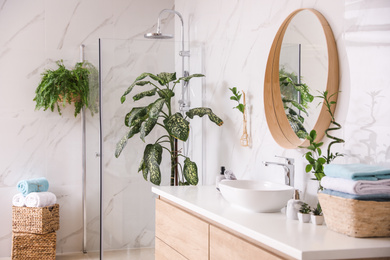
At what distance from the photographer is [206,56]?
3756 millimetres

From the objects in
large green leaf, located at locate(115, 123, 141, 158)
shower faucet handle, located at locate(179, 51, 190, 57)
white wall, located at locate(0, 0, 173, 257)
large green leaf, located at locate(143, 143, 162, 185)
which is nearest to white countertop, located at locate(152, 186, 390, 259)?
large green leaf, located at locate(143, 143, 162, 185)

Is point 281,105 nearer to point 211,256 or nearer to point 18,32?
point 211,256

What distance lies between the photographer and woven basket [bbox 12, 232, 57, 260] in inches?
160

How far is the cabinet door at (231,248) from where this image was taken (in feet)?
5.87

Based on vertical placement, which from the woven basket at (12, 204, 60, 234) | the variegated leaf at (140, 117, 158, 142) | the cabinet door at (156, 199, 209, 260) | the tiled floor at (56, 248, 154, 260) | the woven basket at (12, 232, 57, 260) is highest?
the variegated leaf at (140, 117, 158, 142)

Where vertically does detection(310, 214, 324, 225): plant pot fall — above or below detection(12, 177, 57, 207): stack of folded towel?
above

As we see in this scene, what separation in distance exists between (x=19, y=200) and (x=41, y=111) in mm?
817

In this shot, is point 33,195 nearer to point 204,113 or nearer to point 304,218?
point 204,113

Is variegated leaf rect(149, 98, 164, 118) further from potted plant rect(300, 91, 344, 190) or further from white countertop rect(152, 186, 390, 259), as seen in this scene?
potted plant rect(300, 91, 344, 190)

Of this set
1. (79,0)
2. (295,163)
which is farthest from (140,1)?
(295,163)

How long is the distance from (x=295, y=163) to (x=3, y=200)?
2.83 metres

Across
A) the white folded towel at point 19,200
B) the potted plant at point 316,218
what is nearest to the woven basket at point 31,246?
the white folded towel at point 19,200

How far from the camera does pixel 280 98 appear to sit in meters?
2.70

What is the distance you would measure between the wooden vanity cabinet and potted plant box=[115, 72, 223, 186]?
1.55 feet
